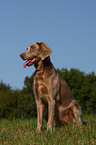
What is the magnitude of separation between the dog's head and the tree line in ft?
63.9

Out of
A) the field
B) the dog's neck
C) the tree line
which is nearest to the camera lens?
the field

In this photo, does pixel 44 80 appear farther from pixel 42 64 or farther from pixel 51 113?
pixel 51 113

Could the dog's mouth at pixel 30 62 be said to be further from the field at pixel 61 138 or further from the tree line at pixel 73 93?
the tree line at pixel 73 93

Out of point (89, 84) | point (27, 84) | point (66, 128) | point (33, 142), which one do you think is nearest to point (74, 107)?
point (66, 128)

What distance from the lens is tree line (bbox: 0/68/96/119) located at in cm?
2743

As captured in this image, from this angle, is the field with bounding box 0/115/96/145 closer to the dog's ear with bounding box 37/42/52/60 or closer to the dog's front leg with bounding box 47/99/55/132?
the dog's front leg with bounding box 47/99/55/132

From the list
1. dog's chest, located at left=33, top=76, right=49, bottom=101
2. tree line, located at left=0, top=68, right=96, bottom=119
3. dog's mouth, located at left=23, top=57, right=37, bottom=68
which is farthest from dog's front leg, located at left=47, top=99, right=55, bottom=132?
tree line, located at left=0, top=68, right=96, bottom=119

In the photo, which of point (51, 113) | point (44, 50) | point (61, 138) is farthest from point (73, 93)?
point (61, 138)

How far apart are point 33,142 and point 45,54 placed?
2247mm

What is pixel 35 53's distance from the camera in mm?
6434

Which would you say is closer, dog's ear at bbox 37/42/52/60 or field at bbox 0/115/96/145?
field at bbox 0/115/96/145

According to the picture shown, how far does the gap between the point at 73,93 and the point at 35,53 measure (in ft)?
73.0

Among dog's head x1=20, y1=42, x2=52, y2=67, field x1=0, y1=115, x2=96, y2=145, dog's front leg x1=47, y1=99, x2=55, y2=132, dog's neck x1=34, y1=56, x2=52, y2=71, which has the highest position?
dog's head x1=20, y1=42, x2=52, y2=67

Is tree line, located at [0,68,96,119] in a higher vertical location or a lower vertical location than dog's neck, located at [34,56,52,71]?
higher
